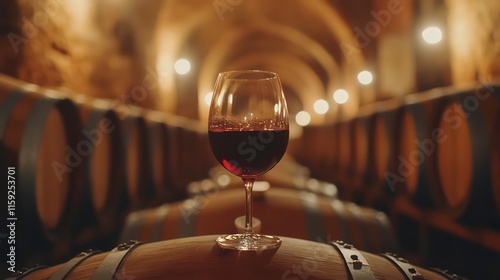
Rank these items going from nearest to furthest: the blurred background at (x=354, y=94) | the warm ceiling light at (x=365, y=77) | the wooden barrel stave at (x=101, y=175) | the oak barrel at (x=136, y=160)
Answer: the blurred background at (x=354, y=94) → the wooden barrel stave at (x=101, y=175) → the oak barrel at (x=136, y=160) → the warm ceiling light at (x=365, y=77)

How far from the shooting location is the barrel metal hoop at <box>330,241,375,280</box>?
809 mm

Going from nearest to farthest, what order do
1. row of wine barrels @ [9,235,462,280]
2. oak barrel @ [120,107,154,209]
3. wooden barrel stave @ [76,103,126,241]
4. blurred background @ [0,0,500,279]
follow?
row of wine barrels @ [9,235,462,280] → blurred background @ [0,0,500,279] → wooden barrel stave @ [76,103,126,241] → oak barrel @ [120,107,154,209]

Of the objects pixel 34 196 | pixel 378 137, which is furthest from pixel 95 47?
pixel 34 196

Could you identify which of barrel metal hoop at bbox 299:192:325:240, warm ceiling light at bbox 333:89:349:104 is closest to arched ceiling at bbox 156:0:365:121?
warm ceiling light at bbox 333:89:349:104

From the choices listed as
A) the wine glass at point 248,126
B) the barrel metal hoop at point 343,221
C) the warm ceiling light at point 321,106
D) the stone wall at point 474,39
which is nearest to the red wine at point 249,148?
the wine glass at point 248,126

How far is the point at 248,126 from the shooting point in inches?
37.9

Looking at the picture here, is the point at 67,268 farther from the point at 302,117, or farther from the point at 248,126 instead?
the point at 302,117

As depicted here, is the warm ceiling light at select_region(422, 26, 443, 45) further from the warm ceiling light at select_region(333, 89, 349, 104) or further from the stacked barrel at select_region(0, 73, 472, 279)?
the warm ceiling light at select_region(333, 89, 349, 104)

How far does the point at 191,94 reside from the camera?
9938 mm

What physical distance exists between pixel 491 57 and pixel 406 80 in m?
2.27

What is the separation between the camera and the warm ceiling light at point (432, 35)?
16.3 ft

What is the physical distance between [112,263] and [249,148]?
325mm

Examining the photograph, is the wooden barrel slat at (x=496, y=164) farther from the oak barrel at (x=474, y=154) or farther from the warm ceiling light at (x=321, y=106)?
the warm ceiling light at (x=321, y=106)

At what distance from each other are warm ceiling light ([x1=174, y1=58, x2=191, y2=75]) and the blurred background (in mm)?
25
